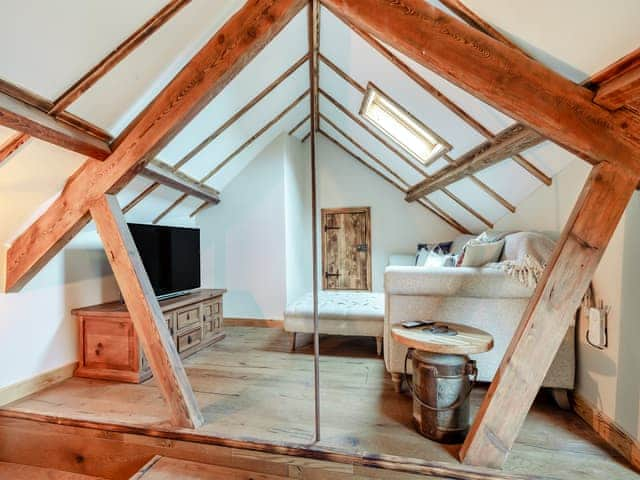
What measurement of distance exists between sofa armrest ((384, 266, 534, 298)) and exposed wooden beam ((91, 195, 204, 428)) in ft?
5.01

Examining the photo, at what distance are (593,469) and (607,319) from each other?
78cm

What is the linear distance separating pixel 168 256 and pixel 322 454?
2.59 metres

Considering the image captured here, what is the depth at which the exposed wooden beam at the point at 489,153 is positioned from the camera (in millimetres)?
2016

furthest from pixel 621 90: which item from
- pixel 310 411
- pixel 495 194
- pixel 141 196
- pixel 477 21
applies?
pixel 141 196

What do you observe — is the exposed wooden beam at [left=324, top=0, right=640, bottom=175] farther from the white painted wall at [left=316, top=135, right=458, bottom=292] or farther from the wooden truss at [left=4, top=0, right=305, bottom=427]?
the white painted wall at [left=316, top=135, right=458, bottom=292]

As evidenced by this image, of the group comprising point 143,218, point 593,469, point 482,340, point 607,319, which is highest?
point 143,218

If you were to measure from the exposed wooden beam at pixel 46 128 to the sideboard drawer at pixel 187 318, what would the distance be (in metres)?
1.71

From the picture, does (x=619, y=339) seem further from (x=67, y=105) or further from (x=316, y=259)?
(x=67, y=105)

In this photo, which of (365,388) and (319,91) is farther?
(319,91)

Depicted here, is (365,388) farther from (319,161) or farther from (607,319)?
(319,161)

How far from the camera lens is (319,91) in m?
3.81

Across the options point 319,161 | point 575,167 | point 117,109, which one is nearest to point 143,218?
point 117,109

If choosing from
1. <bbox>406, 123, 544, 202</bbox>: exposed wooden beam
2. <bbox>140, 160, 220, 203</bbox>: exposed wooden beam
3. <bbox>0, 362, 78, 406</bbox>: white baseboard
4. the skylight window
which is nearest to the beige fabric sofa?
<bbox>406, 123, 544, 202</bbox>: exposed wooden beam

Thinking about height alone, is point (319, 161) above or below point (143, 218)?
above
